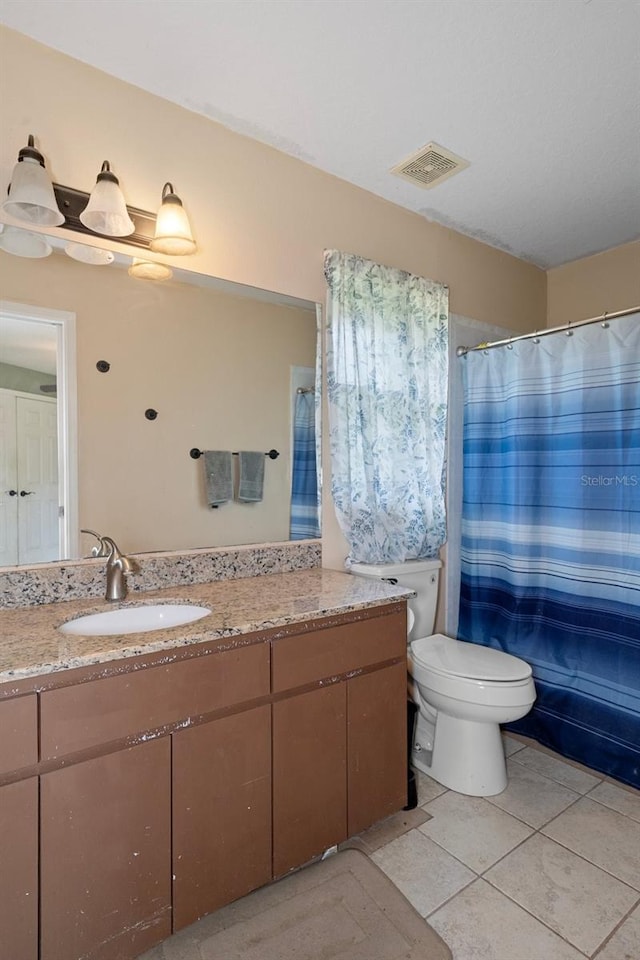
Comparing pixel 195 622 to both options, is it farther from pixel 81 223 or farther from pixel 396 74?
pixel 396 74

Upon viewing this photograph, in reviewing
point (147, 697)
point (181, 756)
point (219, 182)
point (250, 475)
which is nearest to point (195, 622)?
point (147, 697)

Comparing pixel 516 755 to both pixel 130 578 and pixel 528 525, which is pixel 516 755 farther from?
pixel 130 578

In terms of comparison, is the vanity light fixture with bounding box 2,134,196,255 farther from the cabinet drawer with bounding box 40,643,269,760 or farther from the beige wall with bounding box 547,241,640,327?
the beige wall with bounding box 547,241,640,327

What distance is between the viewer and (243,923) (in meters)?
1.38

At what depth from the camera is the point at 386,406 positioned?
221cm

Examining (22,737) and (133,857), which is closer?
(22,737)

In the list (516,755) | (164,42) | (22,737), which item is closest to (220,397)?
(164,42)

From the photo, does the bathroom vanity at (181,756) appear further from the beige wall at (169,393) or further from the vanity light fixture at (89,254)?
the vanity light fixture at (89,254)

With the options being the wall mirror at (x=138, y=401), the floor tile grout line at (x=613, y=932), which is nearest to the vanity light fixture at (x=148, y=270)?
the wall mirror at (x=138, y=401)

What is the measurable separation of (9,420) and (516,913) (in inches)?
77.8

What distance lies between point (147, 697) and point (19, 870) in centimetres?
39

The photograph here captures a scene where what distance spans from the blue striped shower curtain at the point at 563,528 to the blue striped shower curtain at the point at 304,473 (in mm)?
910

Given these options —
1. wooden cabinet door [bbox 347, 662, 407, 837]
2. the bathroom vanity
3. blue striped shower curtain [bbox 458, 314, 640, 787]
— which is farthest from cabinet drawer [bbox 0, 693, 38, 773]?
blue striped shower curtain [bbox 458, 314, 640, 787]

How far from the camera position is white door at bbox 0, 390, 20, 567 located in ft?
4.73
